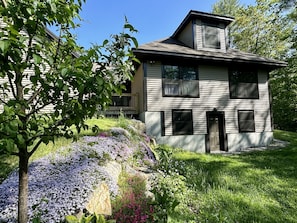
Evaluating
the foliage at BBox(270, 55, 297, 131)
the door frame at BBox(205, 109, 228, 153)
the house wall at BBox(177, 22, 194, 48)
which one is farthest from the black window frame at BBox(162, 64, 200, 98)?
the foliage at BBox(270, 55, 297, 131)

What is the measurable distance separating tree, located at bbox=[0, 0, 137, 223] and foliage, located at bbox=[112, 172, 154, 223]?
135 cm

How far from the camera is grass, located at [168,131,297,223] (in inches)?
156

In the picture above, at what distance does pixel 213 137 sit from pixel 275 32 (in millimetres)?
16608

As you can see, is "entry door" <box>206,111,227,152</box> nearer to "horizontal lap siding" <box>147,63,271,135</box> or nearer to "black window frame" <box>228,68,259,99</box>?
"horizontal lap siding" <box>147,63,271,135</box>

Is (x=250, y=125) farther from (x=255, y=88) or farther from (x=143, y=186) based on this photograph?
(x=143, y=186)

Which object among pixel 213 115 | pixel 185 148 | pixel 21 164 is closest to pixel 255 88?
pixel 213 115

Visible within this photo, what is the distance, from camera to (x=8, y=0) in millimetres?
1639

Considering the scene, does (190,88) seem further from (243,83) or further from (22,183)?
(22,183)

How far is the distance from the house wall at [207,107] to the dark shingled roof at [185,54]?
2.00ft

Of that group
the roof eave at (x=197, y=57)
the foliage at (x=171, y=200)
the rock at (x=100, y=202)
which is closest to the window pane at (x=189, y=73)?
the roof eave at (x=197, y=57)

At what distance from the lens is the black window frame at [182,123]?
37.8ft

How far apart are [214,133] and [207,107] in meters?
1.70

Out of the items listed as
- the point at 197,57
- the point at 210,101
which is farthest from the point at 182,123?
the point at 197,57

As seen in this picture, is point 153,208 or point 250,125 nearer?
point 153,208
